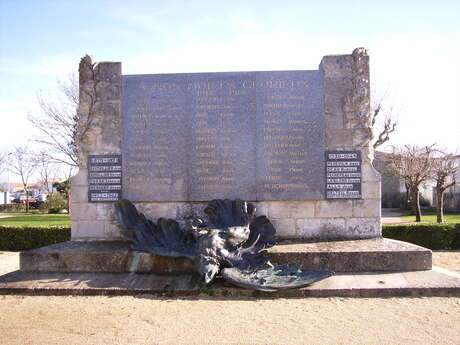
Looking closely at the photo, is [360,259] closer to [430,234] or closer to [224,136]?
[224,136]

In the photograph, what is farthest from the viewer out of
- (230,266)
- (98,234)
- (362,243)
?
(98,234)

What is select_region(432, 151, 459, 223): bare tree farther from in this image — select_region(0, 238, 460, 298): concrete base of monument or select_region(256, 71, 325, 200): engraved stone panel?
select_region(256, 71, 325, 200): engraved stone panel

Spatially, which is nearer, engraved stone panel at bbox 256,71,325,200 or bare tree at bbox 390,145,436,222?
engraved stone panel at bbox 256,71,325,200

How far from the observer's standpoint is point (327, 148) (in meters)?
6.23

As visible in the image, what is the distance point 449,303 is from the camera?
438 cm

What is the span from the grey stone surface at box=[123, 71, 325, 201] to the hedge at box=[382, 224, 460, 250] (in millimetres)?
4483

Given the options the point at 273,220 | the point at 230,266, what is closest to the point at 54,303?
the point at 230,266

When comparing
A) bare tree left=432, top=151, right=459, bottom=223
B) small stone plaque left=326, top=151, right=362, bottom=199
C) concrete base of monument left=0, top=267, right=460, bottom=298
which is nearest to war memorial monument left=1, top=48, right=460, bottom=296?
small stone plaque left=326, top=151, right=362, bottom=199

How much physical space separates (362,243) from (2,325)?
483cm

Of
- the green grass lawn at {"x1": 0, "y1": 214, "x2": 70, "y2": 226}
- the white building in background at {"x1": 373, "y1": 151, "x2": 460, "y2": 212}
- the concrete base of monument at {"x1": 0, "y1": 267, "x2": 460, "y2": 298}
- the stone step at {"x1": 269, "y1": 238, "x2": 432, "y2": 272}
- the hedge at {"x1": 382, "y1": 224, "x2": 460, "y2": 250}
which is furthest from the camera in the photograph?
the white building in background at {"x1": 373, "y1": 151, "x2": 460, "y2": 212}

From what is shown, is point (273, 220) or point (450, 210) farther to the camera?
point (450, 210)

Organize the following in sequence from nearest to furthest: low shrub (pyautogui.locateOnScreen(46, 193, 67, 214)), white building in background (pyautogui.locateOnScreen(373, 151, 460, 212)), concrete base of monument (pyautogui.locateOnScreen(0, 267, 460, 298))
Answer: concrete base of monument (pyautogui.locateOnScreen(0, 267, 460, 298)), low shrub (pyautogui.locateOnScreen(46, 193, 67, 214)), white building in background (pyautogui.locateOnScreen(373, 151, 460, 212))

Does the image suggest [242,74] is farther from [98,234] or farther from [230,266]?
[98,234]

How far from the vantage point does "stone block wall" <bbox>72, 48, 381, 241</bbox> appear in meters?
6.16
